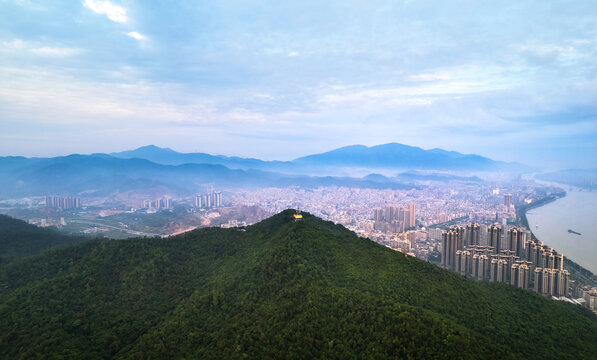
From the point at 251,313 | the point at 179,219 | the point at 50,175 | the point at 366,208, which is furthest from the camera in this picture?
the point at 50,175

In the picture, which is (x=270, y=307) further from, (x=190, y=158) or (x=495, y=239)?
(x=190, y=158)

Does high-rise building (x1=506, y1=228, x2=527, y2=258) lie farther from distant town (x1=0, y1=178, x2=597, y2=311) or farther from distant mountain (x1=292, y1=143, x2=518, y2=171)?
distant mountain (x1=292, y1=143, x2=518, y2=171)

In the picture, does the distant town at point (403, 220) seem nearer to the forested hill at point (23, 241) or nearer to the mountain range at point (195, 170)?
the mountain range at point (195, 170)

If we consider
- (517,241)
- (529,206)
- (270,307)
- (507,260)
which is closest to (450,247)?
(507,260)

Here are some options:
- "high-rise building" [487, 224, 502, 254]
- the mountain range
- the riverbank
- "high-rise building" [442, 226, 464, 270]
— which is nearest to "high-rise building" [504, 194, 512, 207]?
the riverbank

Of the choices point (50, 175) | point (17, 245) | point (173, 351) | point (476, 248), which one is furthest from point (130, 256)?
point (50, 175)

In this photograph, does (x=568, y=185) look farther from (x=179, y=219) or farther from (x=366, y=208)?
(x=179, y=219)
